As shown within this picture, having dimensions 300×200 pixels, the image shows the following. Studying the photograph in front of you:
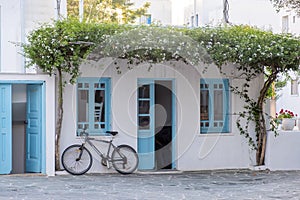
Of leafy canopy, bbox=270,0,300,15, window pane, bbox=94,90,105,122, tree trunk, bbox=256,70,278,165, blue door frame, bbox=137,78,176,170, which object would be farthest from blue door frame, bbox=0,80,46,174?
leafy canopy, bbox=270,0,300,15

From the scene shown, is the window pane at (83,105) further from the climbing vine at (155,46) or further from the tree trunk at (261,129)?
the tree trunk at (261,129)

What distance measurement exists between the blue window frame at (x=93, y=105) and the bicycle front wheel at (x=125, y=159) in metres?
0.63

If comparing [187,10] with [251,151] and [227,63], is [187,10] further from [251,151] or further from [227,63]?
[251,151]

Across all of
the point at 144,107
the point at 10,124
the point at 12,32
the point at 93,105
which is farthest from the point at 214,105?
the point at 12,32

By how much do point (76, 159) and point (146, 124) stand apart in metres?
2.04

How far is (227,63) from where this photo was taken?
14.1 metres

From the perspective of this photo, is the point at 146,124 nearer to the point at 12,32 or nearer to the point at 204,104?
the point at 204,104

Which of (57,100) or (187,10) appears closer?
(57,100)

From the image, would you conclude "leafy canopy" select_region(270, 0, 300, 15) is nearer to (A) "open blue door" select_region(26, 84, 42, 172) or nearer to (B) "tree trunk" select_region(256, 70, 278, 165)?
(B) "tree trunk" select_region(256, 70, 278, 165)

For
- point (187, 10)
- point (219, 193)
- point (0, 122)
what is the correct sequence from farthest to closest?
point (187, 10) → point (0, 122) → point (219, 193)

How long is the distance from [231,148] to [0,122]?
5735 millimetres

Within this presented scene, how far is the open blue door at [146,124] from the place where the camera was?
45.4 feet

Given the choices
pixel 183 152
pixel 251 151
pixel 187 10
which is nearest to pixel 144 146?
pixel 183 152

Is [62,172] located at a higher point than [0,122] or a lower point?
lower
